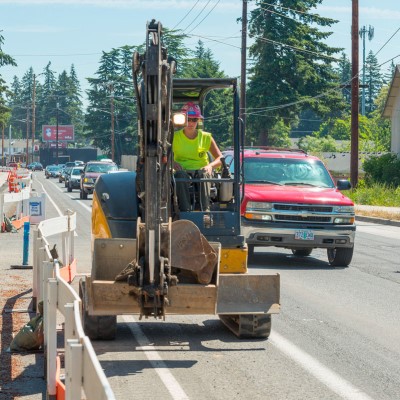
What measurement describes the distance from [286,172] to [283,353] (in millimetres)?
9544

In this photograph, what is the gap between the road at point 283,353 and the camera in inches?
337

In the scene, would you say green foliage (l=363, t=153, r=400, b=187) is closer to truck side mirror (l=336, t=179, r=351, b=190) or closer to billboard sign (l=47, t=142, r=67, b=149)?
truck side mirror (l=336, t=179, r=351, b=190)

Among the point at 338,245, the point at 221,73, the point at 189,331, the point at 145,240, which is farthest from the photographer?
the point at 221,73

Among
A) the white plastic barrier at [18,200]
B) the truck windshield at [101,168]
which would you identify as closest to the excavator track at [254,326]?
the white plastic barrier at [18,200]

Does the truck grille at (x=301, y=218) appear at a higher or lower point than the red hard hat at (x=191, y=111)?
lower

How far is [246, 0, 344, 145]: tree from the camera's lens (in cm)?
8525

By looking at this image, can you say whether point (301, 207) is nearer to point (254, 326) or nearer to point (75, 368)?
point (254, 326)

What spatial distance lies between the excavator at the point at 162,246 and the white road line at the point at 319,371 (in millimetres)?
315

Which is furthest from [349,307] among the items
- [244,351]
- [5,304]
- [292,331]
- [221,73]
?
[221,73]

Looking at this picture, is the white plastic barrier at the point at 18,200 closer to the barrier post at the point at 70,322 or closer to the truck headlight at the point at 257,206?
the truck headlight at the point at 257,206

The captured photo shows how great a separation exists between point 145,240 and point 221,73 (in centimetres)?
10006

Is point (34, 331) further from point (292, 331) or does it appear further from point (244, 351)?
point (292, 331)

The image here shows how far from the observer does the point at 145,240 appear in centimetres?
949

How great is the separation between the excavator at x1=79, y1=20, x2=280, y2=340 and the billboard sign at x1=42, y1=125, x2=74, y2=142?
591 feet
